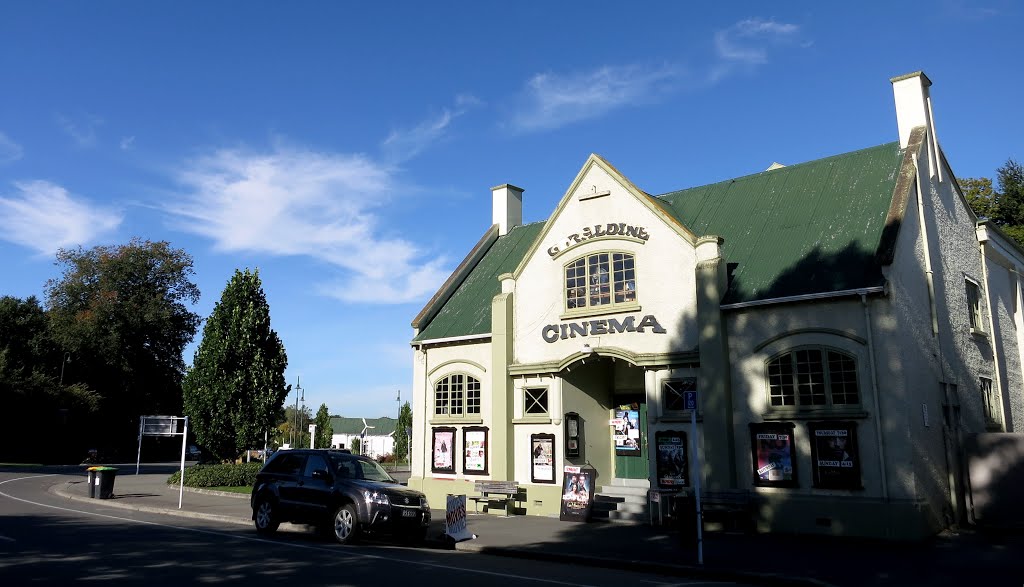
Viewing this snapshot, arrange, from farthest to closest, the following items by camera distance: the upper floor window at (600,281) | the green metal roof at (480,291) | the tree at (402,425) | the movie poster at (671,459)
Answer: the tree at (402,425), the green metal roof at (480,291), the upper floor window at (600,281), the movie poster at (671,459)

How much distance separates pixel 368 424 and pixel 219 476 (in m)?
95.5

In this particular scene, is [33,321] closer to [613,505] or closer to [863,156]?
[613,505]

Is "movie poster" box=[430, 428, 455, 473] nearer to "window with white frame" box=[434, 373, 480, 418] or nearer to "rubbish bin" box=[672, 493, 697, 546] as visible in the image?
"window with white frame" box=[434, 373, 480, 418]

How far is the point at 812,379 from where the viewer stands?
1584 cm

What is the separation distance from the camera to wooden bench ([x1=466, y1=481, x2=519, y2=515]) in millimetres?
19000

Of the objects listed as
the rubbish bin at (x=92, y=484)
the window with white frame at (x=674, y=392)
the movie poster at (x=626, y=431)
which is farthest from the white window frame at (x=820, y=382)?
the rubbish bin at (x=92, y=484)

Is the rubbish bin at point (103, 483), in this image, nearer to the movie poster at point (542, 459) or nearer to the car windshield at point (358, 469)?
the car windshield at point (358, 469)

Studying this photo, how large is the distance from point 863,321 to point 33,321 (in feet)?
192

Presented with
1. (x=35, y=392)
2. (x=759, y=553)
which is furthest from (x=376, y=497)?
(x=35, y=392)

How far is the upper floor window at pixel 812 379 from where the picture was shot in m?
15.4

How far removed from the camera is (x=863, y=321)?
1524 cm

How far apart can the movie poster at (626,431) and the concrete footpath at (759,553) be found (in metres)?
3.11

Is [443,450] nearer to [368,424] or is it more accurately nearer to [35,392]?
[35,392]

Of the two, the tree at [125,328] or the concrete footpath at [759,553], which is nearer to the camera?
the concrete footpath at [759,553]
